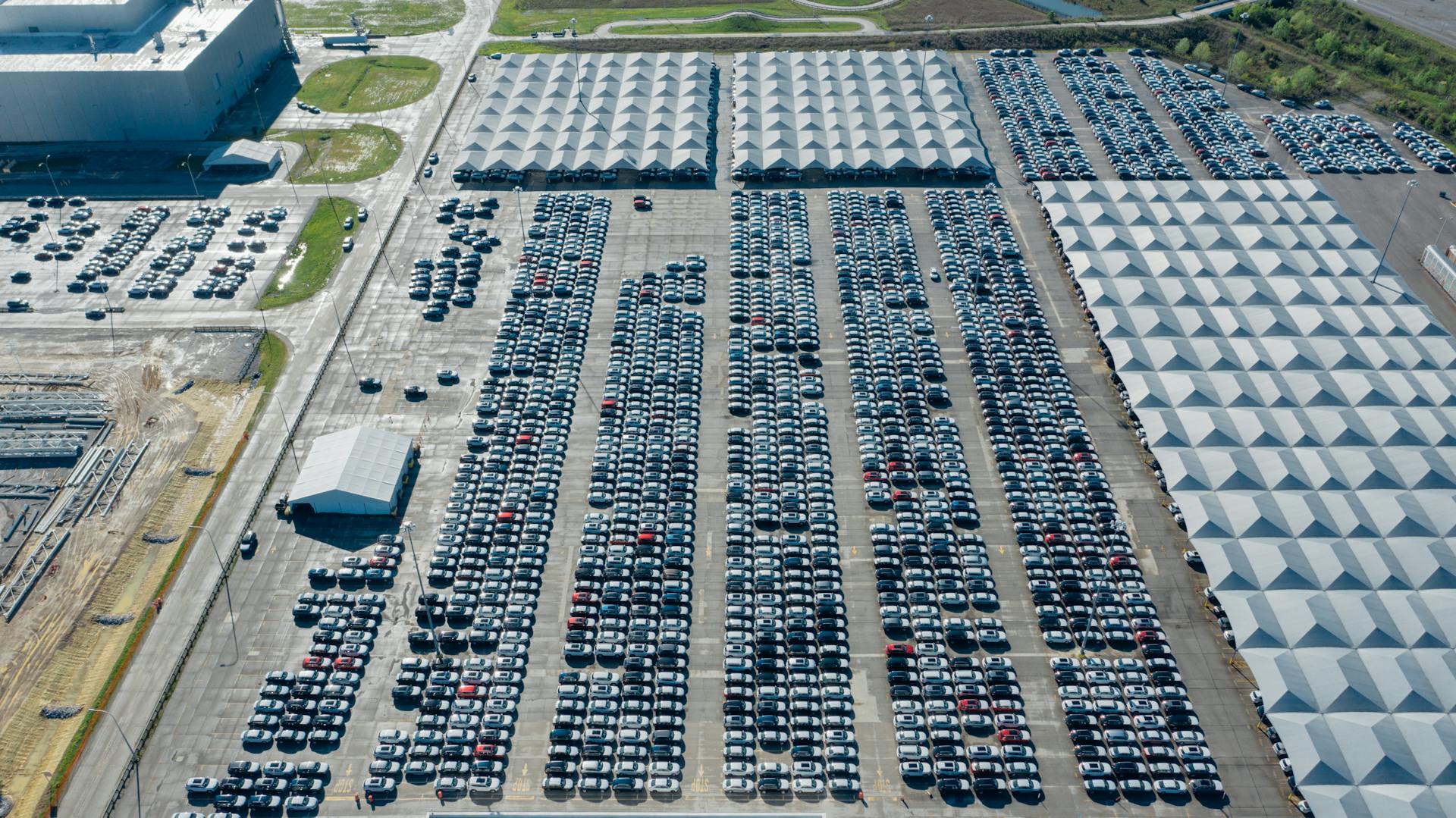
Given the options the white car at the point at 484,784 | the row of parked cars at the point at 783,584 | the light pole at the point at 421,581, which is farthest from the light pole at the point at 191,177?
the white car at the point at 484,784

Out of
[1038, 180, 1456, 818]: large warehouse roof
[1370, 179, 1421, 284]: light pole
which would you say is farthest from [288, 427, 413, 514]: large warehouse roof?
[1370, 179, 1421, 284]: light pole

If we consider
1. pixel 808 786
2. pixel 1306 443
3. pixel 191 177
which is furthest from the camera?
pixel 191 177

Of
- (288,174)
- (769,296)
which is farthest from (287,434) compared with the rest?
(288,174)

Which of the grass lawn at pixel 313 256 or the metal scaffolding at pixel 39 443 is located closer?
the metal scaffolding at pixel 39 443

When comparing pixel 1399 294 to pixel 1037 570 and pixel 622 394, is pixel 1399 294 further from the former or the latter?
pixel 622 394

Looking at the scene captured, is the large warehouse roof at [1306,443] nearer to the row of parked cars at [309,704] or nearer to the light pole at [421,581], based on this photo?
the light pole at [421,581]

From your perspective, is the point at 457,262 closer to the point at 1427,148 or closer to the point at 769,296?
the point at 769,296
